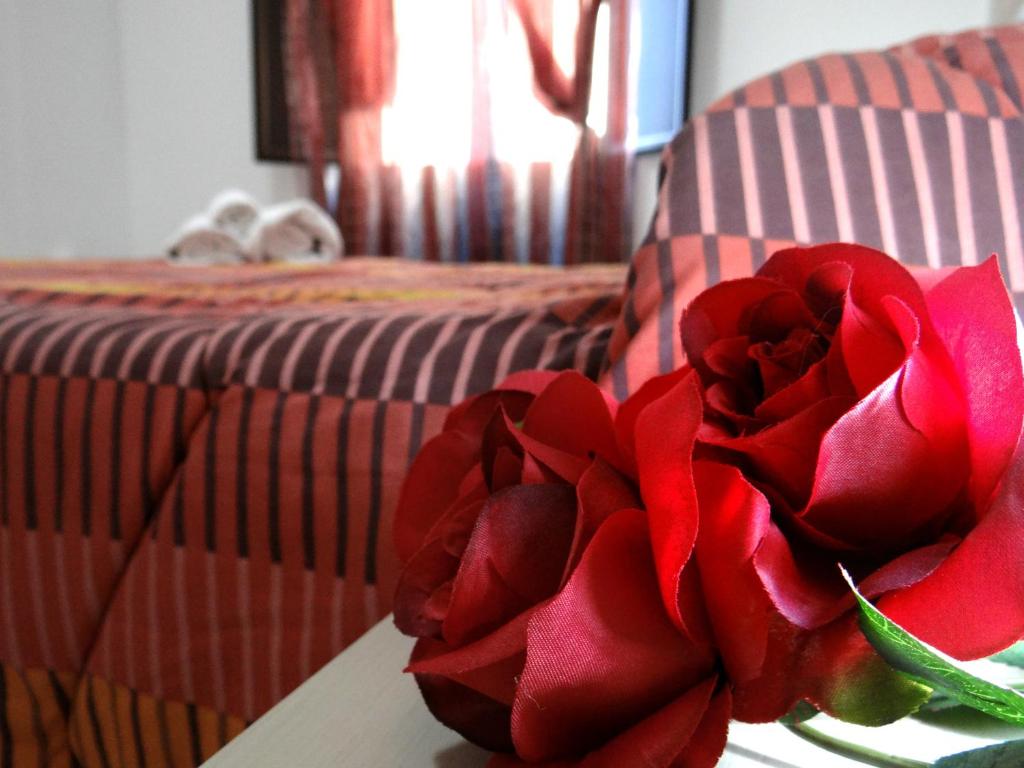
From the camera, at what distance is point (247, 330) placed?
0.71m

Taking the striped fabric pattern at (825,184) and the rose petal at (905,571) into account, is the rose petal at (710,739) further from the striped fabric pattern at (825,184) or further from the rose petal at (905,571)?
the striped fabric pattern at (825,184)

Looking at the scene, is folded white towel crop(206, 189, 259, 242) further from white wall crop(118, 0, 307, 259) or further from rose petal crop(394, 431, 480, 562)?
rose petal crop(394, 431, 480, 562)

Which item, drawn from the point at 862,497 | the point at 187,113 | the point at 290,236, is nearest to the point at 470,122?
the point at 290,236

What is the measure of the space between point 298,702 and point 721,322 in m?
0.21

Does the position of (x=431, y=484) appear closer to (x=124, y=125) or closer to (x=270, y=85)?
(x=270, y=85)

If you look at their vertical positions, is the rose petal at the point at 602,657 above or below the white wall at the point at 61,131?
below

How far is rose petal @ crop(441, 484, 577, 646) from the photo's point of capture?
0.67ft

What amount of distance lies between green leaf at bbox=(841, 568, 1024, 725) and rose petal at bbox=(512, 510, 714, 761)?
4 cm

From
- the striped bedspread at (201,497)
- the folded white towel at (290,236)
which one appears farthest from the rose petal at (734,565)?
the folded white towel at (290,236)

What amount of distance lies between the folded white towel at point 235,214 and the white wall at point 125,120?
0.79 m

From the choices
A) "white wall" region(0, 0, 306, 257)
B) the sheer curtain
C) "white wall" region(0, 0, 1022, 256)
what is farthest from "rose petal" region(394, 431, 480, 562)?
"white wall" region(0, 0, 306, 257)

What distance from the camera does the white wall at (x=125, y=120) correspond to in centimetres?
298

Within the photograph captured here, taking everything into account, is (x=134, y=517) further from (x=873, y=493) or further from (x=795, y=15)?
(x=795, y=15)

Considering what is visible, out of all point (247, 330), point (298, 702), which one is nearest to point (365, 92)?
point (247, 330)
